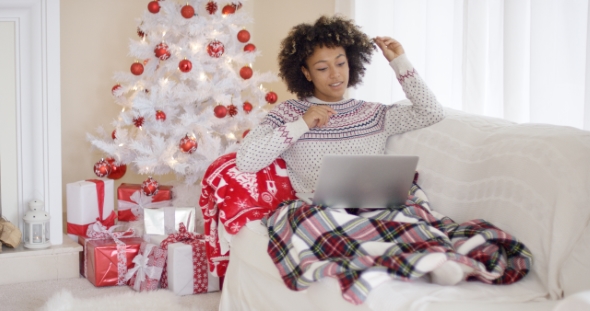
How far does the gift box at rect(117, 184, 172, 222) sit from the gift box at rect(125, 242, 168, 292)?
22.0 inches

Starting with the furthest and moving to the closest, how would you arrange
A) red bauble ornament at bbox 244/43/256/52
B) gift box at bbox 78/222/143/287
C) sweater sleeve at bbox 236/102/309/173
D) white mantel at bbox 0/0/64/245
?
1. red bauble ornament at bbox 244/43/256/52
2. white mantel at bbox 0/0/64/245
3. gift box at bbox 78/222/143/287
4. sweater sleeve at bbox 236/102/309/173

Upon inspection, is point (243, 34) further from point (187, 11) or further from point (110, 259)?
point (110, 259)

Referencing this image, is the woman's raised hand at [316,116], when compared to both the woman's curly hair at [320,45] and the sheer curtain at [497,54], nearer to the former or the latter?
the woman's curly hair at [320,45]

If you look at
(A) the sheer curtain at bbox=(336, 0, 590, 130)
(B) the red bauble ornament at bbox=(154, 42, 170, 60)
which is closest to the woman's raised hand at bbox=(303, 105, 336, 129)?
(A) the sheer curtain at bbox=(336, 0, 590, 130)

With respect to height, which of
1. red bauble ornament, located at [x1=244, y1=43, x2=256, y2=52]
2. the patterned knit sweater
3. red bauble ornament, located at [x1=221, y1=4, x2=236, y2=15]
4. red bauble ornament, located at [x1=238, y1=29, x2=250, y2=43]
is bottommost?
the patterned knit sweater

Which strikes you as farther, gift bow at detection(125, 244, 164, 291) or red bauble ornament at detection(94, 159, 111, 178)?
red bauble ornament at detection(94, 159, 111, 178)

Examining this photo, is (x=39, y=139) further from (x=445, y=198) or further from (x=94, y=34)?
(x=445, y=198)

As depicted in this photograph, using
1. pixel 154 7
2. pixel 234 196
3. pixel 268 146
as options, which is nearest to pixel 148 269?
pixel 234 196

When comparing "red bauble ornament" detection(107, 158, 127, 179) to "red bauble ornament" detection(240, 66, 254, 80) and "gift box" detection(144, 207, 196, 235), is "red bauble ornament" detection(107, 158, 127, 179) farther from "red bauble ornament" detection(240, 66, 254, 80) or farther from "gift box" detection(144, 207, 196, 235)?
"red bauble ornament" detection(240, 66, 254, 80)

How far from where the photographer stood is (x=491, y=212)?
1716mm

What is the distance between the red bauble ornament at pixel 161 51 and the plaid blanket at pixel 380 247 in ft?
5.30

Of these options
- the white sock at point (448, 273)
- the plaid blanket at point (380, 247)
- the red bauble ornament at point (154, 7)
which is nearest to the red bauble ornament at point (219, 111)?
the red bauble ornament at point (154, 7)

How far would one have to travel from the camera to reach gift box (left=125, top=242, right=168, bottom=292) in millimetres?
2488

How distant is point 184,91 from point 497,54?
60.8 inches
